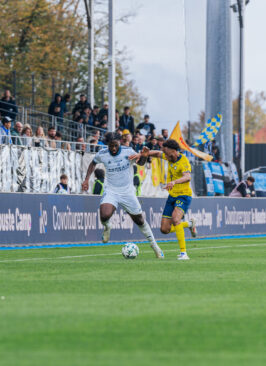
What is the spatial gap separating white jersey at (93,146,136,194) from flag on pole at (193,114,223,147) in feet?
52.0

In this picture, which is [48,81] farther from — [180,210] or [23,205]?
[180,210]

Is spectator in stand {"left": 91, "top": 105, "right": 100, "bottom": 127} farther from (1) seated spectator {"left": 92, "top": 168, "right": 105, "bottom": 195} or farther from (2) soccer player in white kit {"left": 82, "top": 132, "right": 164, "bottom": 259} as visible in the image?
(2) soccer player in white kit {"left": 82, "top": 132, "right": 164, "bottom": 259}

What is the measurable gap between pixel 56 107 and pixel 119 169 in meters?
13.1

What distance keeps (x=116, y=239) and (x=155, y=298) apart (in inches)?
576

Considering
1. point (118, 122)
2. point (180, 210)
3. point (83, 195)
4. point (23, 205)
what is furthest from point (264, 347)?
point (118, 122)

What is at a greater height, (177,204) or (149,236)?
(177,204)

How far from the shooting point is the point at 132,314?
8.18 meters

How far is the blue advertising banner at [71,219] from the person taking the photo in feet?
66.8

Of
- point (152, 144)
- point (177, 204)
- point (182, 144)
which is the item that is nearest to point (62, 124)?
point (182, 144)

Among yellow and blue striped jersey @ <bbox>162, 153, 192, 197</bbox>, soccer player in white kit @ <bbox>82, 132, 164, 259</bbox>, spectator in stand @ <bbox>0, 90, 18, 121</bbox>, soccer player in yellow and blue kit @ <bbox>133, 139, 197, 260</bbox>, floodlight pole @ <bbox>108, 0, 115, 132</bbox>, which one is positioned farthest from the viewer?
floodlight pole @ <bbox>108, 0, 115, 132</bbox>

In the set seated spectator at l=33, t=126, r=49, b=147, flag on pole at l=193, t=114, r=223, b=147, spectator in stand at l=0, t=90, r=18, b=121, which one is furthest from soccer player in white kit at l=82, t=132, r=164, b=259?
flag on pole at l=193, t=114, r=223, b=147

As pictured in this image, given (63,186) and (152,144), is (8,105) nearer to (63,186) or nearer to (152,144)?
(63,186)

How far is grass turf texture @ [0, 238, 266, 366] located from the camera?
6.14 meters

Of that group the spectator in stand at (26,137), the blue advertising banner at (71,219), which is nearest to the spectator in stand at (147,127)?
the blue advertising banner at (71,219)
